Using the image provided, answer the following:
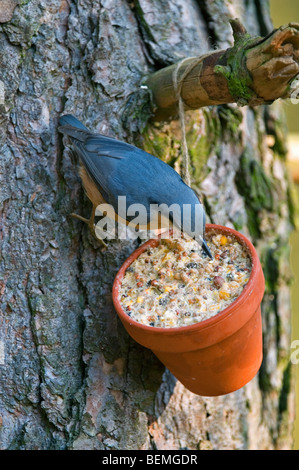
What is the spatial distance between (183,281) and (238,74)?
823mm

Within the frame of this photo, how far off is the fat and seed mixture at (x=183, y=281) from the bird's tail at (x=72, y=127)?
0.56 meters

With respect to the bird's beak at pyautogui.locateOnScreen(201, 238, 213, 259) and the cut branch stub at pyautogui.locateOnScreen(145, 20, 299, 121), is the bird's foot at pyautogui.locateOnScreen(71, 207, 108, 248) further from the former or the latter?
the cut branch stub at pyautogui.locateOnScreen(145, 20, 299, 121)

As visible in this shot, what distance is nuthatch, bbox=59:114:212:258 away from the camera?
2.21m

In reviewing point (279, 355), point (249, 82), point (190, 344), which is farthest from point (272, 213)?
point (190, 344)

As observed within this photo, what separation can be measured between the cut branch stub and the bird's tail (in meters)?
0.40

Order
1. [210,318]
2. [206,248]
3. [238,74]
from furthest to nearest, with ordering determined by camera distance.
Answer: [206,248] → [238,74] → [210,318]

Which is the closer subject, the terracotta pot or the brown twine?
the terracotta pot

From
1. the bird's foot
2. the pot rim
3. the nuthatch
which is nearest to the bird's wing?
the nuthatch

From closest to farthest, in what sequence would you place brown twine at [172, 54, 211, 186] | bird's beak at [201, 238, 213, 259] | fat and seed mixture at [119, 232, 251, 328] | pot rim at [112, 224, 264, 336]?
pot rim at [112, 224, 264, 336] → fat and seed mixture at [119, 232, 251, 328] → bird's beak at [201, 238, 213, 259] → brown twine at [172, 54, 211, 186]

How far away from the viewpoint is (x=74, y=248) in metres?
2.32

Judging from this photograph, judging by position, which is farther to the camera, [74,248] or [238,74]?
[74,248]

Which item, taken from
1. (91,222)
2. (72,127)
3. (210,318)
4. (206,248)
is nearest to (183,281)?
(206,248)

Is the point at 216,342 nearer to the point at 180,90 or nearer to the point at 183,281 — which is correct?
the point at 183,281
